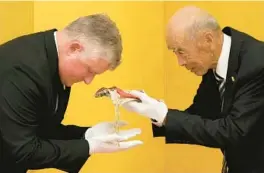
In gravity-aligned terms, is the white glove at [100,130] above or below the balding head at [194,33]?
below

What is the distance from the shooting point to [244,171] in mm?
1739

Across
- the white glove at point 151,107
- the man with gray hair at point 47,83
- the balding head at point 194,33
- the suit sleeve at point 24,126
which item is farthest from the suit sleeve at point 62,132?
the balding head at point 194,33

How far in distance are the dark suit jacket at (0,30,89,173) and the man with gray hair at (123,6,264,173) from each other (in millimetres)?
262

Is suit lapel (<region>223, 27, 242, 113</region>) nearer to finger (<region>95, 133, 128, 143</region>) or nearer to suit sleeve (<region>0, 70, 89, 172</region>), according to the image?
finger (<region>95, 133, 128, 143</region>)

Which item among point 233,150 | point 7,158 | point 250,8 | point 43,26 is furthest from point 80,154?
point 250,8

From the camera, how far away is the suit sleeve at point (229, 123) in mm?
1633

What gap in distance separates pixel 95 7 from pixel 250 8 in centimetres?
67

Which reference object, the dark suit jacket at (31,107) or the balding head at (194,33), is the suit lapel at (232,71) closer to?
the balding head at (194,33)

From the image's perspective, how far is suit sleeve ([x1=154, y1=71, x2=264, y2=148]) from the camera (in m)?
1.63

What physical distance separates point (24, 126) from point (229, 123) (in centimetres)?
61

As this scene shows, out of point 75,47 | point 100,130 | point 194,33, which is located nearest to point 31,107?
point 75,47

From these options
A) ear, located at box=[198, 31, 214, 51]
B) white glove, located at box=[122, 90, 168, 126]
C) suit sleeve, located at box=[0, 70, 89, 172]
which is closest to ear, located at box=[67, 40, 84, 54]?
suit sleeve, located at box=[0, 70, 89, 172]

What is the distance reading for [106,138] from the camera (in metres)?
1.70

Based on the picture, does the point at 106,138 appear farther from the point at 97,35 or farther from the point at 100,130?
the point at 97,35
